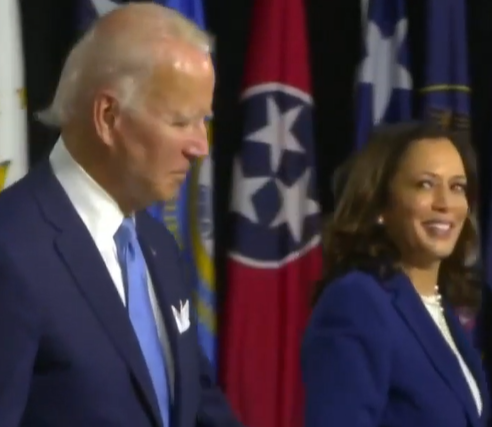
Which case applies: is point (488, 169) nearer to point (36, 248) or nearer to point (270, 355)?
point (270, 355)

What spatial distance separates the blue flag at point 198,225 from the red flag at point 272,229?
0.09m

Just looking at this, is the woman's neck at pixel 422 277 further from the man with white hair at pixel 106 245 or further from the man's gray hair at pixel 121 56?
the man's gray hair at pixel 121 56

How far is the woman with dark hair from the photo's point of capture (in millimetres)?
1621

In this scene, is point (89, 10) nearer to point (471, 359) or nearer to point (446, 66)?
point (446, 66)

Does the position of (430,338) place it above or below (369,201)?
below

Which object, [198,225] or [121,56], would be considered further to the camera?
[198,225]

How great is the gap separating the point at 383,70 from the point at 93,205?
1644mm

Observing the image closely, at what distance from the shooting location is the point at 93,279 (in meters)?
1.18

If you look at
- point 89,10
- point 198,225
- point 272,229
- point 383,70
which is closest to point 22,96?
point 89,10

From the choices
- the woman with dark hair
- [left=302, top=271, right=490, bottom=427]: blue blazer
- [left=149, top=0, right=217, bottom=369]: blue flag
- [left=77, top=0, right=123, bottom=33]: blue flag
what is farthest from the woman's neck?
[left=77, top=0, right=123, bottom=33]: blue flag

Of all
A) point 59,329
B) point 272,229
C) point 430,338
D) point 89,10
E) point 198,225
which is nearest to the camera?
point 59,329

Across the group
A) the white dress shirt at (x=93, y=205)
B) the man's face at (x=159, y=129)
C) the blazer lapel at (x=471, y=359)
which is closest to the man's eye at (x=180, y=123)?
the man's face at (x=159, y=129)

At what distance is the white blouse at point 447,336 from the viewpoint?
69.5 inches

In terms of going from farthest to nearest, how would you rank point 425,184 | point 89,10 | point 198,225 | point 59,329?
point 198,225 < point 89,10 < point 425,184 < point 59,329
